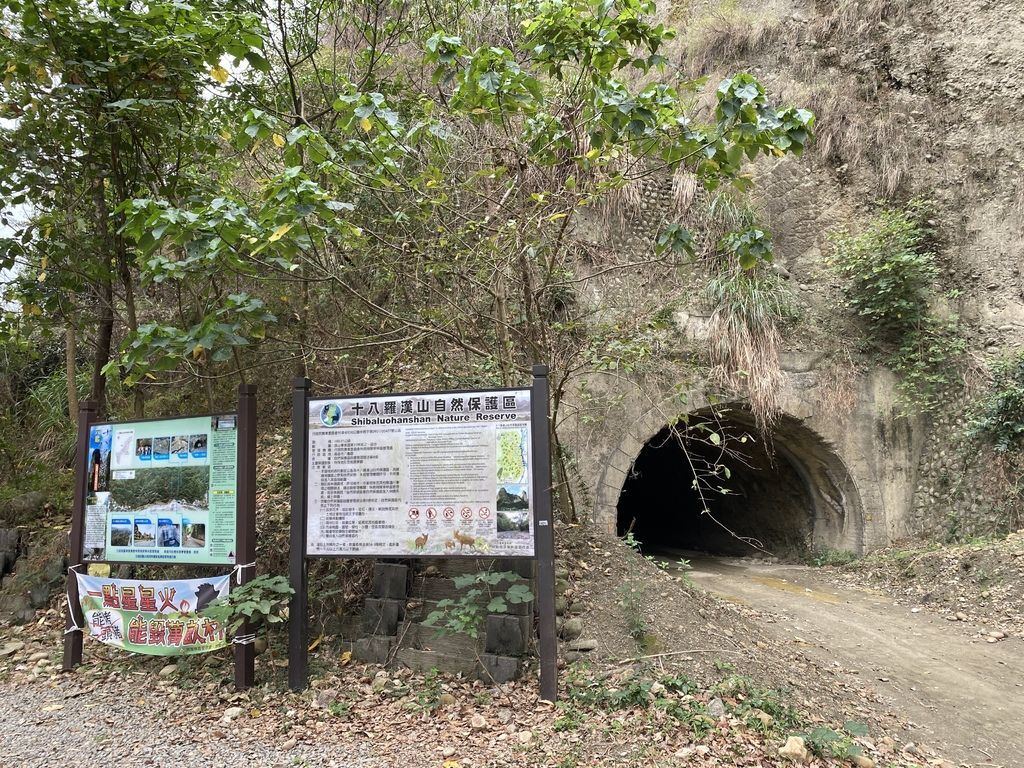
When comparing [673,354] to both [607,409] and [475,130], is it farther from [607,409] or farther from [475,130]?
[475,130]

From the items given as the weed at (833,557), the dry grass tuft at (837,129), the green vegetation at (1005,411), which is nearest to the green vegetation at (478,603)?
the weed at (833,557)

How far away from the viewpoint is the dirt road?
380cm

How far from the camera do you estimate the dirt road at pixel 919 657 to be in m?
3.80

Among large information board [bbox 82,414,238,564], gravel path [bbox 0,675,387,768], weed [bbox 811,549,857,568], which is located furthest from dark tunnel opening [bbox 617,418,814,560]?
gravel path [bbox 0,675,387,768]

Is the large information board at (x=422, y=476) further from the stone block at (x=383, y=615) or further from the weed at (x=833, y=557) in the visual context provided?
the weed at (x=833, y=557)

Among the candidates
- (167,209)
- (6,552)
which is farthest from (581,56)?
(6,552)

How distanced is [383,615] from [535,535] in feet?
4.41

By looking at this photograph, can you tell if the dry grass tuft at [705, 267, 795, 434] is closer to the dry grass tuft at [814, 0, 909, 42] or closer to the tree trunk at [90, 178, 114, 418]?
the dry grass tuft at [814, 0, 909, 42]

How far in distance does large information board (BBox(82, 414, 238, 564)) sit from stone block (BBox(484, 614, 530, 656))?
5.35ft

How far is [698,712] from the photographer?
3332 millimetres

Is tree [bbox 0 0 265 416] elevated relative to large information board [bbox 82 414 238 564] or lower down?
elevated

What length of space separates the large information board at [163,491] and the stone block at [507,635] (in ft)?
5.35

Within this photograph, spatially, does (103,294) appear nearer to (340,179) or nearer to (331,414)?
(340,179)

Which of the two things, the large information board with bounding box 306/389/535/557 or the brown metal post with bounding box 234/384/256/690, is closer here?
the large information board with bounding box 306/389/535/557
